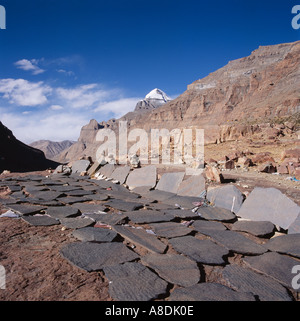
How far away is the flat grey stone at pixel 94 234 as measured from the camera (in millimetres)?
2762

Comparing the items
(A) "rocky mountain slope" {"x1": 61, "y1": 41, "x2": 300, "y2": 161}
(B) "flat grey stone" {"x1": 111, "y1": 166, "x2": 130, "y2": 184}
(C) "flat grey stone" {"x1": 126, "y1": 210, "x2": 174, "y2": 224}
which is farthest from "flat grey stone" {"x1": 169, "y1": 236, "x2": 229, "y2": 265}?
(A) "rocky mountain slope" {"x1": 61, "y1": 41, "x2": 300, "y2": 161}

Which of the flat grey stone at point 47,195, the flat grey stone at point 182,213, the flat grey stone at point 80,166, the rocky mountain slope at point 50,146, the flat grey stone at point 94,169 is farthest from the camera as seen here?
the rocky mountain slope at point 50,146

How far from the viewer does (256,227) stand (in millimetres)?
3391

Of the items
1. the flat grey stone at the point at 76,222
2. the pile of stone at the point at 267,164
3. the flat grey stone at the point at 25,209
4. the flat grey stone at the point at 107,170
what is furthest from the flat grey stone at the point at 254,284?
the flat grey stone at the point at 107,170

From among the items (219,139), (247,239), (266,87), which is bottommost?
(247,239)

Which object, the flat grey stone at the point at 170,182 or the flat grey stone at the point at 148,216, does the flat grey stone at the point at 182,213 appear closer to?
the flat grey stone at the point at 148,216

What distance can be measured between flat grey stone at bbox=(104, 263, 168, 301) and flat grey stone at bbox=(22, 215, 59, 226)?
165 centimetres

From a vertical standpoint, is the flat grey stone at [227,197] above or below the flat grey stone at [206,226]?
above

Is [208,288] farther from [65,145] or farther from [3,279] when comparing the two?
[65,145]

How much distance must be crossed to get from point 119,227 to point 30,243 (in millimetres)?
1125

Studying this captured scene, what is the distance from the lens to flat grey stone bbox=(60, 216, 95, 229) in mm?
3254

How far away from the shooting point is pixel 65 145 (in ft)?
591

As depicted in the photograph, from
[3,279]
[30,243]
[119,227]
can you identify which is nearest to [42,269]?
[3,279]

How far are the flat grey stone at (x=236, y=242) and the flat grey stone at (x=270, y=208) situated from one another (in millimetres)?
891
